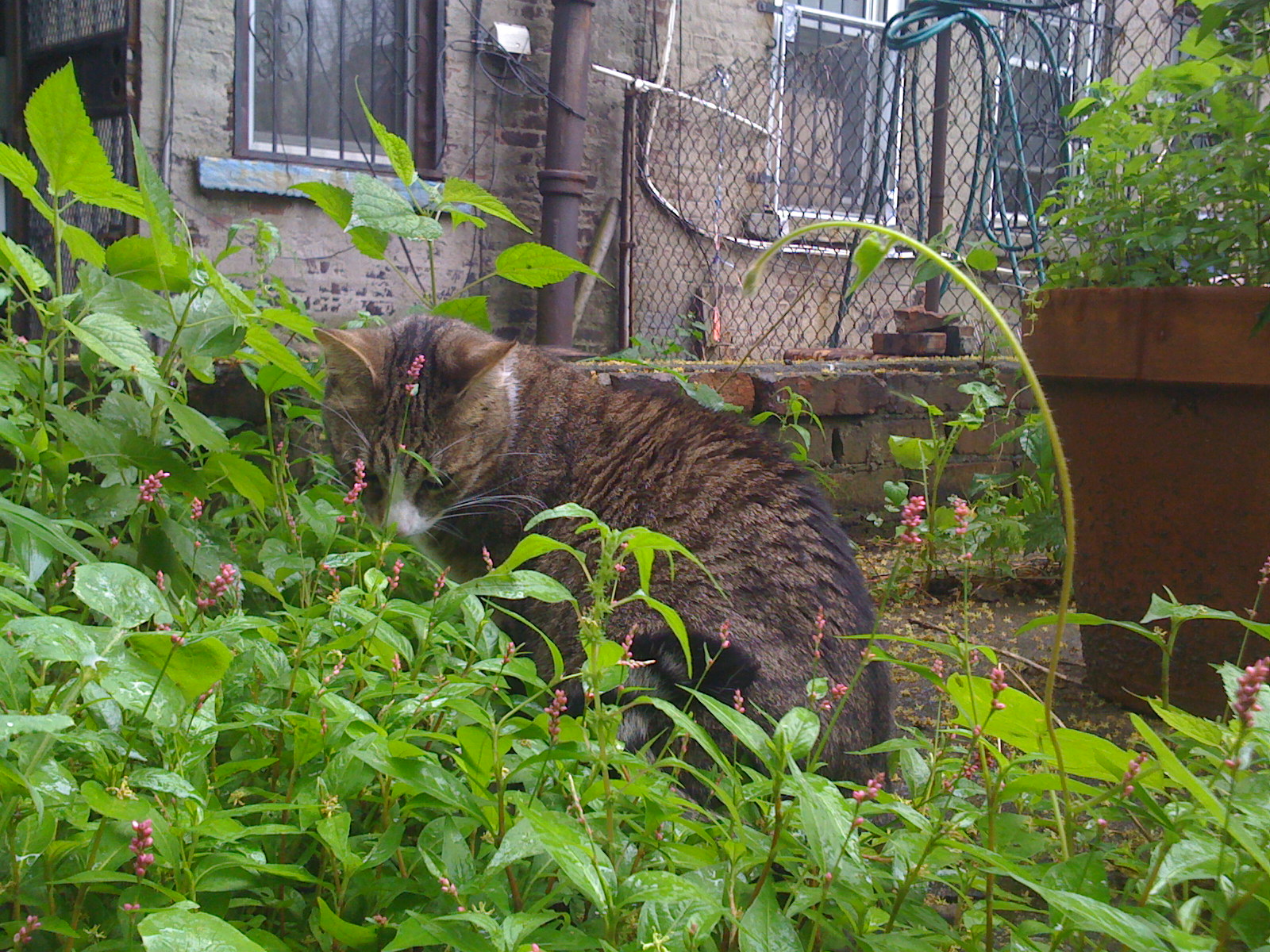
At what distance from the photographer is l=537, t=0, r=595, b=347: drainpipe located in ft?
21.1

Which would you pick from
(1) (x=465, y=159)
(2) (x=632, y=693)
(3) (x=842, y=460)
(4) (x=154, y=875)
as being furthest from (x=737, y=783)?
(1) (x=465, y=159)

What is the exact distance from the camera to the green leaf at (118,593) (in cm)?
96

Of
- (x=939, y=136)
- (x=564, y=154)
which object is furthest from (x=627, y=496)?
(x=564, y=154)

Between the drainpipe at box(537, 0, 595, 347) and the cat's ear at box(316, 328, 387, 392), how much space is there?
398cm

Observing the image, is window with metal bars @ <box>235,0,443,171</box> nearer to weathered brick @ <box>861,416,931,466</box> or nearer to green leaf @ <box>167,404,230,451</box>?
weathered brick @ <box>861,416,931,466</box>

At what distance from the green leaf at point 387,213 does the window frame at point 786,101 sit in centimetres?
545

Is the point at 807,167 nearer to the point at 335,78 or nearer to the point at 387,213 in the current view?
the point at 335,78

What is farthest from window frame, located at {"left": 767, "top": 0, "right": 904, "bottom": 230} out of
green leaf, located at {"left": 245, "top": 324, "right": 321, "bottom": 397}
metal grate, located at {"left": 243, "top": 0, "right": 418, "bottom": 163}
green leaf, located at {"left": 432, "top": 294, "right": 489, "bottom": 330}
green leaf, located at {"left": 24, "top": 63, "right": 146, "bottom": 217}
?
green leaf, located at {"left": 24, "top": 63, "right": 146, "bottom": 217}

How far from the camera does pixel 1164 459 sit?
2295mm

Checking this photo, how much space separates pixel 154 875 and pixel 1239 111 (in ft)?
7.76

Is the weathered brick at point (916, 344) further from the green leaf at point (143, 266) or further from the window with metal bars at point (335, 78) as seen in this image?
the green leaf at point (143, 266)

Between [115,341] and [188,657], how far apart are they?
2.11ft

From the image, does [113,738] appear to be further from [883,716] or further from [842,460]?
[842,460]

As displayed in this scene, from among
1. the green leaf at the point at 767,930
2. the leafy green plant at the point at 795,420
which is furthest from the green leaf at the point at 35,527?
the leafy green plant at the point at 795,420
